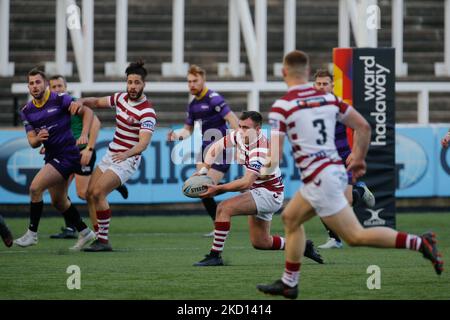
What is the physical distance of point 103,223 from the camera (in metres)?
13.0

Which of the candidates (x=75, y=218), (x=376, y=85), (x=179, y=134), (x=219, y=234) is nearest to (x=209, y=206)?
(x=179, y=134)

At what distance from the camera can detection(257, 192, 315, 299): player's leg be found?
8891 millimetres

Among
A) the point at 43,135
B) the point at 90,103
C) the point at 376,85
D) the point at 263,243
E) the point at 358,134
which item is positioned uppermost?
the point at 376,85

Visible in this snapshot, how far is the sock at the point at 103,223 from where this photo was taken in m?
12.9

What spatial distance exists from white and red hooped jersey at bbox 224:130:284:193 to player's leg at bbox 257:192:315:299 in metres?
1.51

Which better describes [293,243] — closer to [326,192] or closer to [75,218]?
[326,192]

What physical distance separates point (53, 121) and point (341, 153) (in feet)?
11.1

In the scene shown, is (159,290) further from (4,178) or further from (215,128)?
(4,178)

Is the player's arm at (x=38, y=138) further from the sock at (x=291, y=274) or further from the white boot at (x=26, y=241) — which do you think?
the sock at (x=291, y=274)

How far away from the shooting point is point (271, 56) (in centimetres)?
2486

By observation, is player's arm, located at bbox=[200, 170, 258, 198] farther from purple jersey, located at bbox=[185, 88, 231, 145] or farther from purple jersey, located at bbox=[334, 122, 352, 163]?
purple jersey, located at bbox=[185, 88, 231, 145]

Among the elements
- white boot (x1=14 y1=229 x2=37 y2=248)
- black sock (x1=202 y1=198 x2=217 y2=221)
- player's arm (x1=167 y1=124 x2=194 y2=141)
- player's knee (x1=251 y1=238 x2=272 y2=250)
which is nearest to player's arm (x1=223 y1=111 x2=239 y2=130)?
player's arm (x1=167 y1=124 x2=194 y2=141)

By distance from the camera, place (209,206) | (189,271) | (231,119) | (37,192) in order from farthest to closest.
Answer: (209,206) < (231,119) < (37,192) < (189,271)

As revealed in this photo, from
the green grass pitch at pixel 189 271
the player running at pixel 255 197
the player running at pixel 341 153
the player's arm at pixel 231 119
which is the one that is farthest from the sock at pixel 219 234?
the player's arm at pixel 231 119
